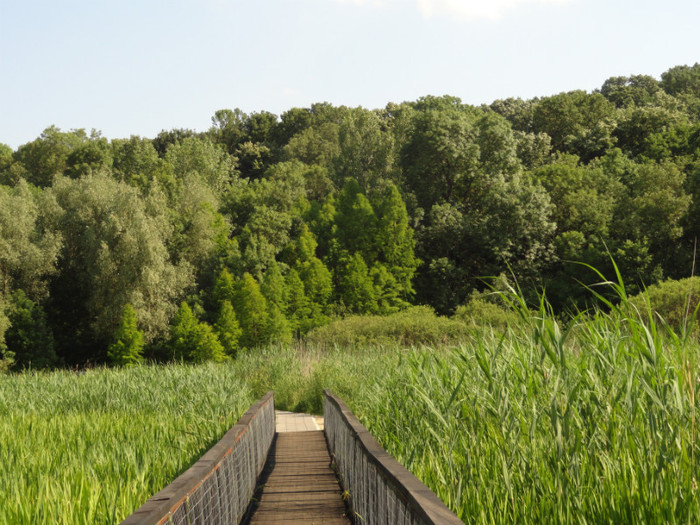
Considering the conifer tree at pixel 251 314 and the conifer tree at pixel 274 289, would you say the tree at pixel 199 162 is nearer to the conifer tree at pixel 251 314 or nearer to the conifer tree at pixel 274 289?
the conifer tree at pixel 274 289

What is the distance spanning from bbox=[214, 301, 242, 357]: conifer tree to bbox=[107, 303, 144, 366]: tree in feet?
11.3

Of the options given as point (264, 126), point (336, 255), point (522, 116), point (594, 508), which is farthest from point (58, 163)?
point (594, 508)

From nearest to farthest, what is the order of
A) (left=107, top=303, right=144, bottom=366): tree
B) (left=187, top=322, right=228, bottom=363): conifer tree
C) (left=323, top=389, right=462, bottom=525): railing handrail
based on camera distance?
(left=323, top=389, right=462, bottom=525): railing handrail, (left=107, top=303, right=144, bottom=366): tree, (left=187, top=322, right=228, bottom=363): conifer tree

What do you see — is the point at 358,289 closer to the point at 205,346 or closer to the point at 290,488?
the point at 205,346

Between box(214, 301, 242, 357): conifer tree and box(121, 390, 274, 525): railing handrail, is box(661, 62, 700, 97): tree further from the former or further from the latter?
box(121, 390, 274, 525): railing handrail

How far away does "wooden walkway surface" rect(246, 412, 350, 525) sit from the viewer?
398cm

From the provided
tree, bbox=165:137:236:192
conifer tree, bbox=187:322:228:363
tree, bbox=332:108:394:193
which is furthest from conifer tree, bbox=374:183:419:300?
tree, bbox=165:137:236:192

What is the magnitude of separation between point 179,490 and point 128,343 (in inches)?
1046

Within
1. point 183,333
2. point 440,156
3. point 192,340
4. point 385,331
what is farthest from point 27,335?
point 440,156

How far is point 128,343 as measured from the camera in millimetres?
27172

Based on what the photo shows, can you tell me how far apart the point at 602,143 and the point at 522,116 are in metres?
11.1

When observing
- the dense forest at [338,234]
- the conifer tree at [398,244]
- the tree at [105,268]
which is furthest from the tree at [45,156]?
the conifer tree at [398,244]

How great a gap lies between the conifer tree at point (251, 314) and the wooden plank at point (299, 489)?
21.5 m

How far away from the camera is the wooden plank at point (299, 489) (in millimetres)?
3971
